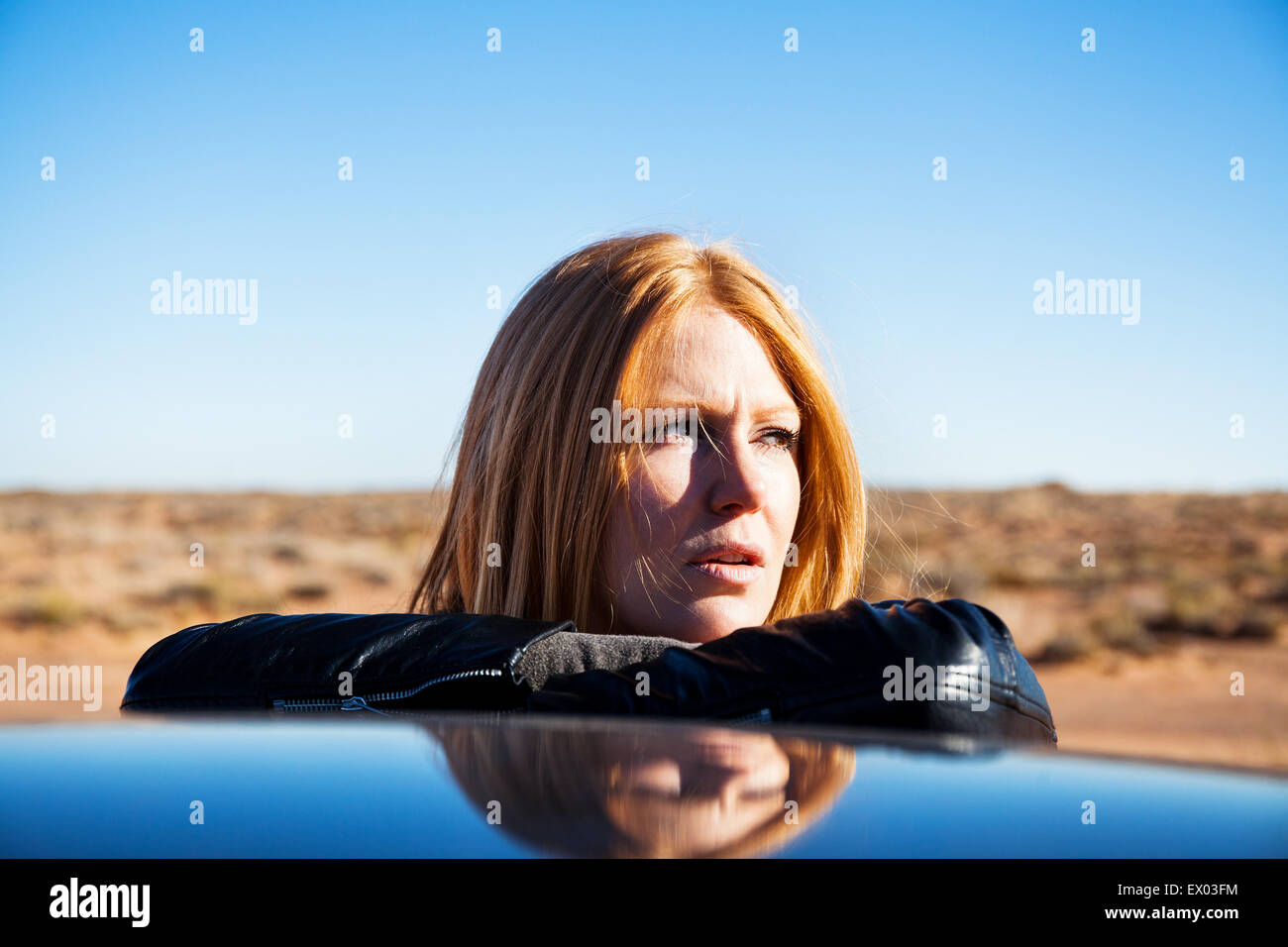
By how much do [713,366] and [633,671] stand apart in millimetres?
1333

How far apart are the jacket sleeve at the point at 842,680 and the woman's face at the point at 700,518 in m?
0.96

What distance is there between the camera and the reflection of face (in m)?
0.70

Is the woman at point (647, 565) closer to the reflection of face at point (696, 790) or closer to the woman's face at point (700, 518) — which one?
the woman's face at point (700, 518)

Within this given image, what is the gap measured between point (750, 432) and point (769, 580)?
1.28 feet

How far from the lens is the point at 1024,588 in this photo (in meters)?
27.9

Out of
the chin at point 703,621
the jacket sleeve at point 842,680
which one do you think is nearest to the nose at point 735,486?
the chin at point 703,621

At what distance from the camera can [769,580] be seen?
2.89 meters

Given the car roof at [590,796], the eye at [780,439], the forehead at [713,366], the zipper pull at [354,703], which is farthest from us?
the eye at [780,439]

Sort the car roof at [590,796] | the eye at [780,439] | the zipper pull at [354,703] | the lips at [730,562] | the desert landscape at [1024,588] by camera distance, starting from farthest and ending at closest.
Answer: the desert landscape at [1024,588] → the eye at [780,439] → the lips at [730,562] → the zipper pull at [354,703] → the car roof at [590,796]

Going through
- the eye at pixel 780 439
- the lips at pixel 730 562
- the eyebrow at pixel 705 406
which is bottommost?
the lips at pixel 730 562

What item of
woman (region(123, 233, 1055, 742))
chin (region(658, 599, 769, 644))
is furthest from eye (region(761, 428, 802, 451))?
chin (region(658, 599, 769, 644))

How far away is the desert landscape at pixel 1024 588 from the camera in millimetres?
19000

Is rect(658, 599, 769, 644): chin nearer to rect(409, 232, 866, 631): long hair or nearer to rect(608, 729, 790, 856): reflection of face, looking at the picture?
rect(409, 232, 866, 631): long hair

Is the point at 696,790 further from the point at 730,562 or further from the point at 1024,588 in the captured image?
the point at 1024,588
